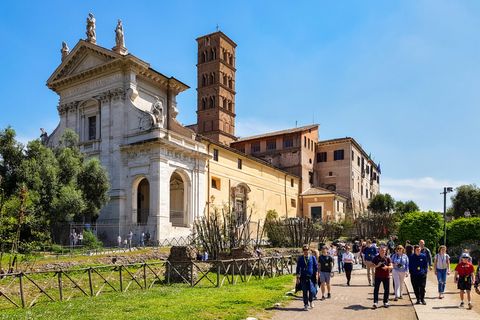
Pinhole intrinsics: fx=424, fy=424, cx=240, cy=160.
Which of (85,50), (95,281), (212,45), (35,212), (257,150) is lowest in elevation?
(95,281)

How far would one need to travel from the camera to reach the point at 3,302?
14.0m

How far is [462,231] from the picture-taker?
29.1 meters

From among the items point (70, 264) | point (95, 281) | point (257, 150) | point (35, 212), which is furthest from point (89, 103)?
point (257, 150)

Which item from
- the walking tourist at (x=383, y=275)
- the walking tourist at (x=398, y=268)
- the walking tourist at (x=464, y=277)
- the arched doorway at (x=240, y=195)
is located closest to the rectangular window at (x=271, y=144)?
the arched doorway at (x=240, y=195)

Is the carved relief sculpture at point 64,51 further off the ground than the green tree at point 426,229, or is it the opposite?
the carved relief sculpture at point 64,51

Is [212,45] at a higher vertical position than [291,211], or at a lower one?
higher

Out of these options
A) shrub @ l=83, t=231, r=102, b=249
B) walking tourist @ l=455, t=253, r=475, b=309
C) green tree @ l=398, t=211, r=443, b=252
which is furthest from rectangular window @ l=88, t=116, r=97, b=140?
walking tourist @ l=455, t=253, r=475, b=309

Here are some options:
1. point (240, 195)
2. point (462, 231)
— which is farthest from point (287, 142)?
point (462, 231)

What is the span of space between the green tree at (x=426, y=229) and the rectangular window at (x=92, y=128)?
27128 millimetres

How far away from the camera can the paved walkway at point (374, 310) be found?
35.3 feet

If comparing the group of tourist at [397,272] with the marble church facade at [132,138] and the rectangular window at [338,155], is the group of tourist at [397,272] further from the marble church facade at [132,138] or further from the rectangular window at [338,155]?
the rectangular window at [338,155]

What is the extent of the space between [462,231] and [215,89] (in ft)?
Answer: 131

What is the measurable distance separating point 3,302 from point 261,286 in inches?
349

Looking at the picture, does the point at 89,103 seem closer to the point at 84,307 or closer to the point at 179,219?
the point at 179,219
